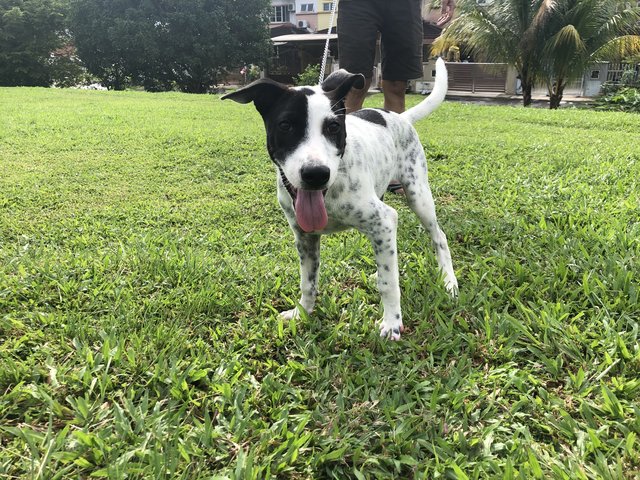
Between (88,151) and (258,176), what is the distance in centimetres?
268

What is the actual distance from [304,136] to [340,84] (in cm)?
41

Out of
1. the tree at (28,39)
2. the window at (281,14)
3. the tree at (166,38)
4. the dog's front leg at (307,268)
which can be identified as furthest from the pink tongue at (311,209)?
Result: the window at (281,14)

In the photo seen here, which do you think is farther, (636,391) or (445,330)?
(445,330)

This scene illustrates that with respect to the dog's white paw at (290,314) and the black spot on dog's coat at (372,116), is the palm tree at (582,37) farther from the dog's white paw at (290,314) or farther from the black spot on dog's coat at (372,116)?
the dog's white paw at (290,314)

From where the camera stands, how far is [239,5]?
26.1 metres

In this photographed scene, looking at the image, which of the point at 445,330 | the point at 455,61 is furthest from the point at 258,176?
the point at 455,61

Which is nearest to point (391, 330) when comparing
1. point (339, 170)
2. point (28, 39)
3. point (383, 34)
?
point (339, 170)

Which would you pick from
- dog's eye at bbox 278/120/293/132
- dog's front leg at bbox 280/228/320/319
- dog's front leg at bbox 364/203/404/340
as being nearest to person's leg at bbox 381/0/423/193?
dog's front leg at bbox 280/228/320/319

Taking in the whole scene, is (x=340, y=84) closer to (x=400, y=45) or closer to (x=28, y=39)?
(x=400, y=45)

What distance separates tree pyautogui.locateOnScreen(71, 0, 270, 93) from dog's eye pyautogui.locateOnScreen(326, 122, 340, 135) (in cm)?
2525

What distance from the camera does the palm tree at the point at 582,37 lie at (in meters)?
16.4

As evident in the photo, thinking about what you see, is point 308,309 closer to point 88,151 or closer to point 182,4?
point 88,151

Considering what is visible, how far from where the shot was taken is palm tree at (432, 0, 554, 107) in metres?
17.4

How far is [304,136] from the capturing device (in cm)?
213
